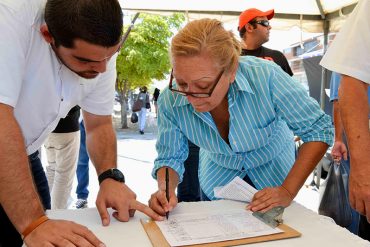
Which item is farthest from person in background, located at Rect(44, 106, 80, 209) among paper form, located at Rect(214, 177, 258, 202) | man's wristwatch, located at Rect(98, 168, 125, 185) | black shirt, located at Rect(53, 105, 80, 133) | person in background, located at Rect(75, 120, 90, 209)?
paper form, located at Rect(214, 177, 258, 202)

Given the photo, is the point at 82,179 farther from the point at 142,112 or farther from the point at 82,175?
the point at 142,112

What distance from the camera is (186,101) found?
1.37 meters

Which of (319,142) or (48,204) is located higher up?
Result: (319,142)

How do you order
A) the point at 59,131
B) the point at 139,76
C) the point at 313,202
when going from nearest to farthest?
1. the point at 59,131
2. the point at 313,202
3. the point at 139,76

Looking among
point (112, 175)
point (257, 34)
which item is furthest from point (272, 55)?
point (112, 175)

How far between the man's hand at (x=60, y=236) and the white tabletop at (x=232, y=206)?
0.07 meters

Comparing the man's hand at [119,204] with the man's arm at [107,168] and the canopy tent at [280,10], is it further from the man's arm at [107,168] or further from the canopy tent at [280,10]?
the canopy tent at [280,10]

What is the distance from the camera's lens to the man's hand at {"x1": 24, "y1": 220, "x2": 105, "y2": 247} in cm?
94

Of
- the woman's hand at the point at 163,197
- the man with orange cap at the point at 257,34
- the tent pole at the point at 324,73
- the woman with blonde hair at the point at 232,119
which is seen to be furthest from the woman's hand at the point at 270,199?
the tent pole at the point at 324,73

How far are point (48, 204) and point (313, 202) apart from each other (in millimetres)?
2619

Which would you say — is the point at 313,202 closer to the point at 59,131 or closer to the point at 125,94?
the point at 59,131

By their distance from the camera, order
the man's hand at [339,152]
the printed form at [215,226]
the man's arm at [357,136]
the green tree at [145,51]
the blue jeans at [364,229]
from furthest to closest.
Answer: the green tree at [145,51], the man's hand at [339,152], the blue jeans at [364,229], the man's arm at [357,136], the printed form at [215,226]

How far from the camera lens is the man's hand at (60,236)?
3.07ft

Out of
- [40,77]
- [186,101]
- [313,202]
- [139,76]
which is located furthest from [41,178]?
[139,76]
